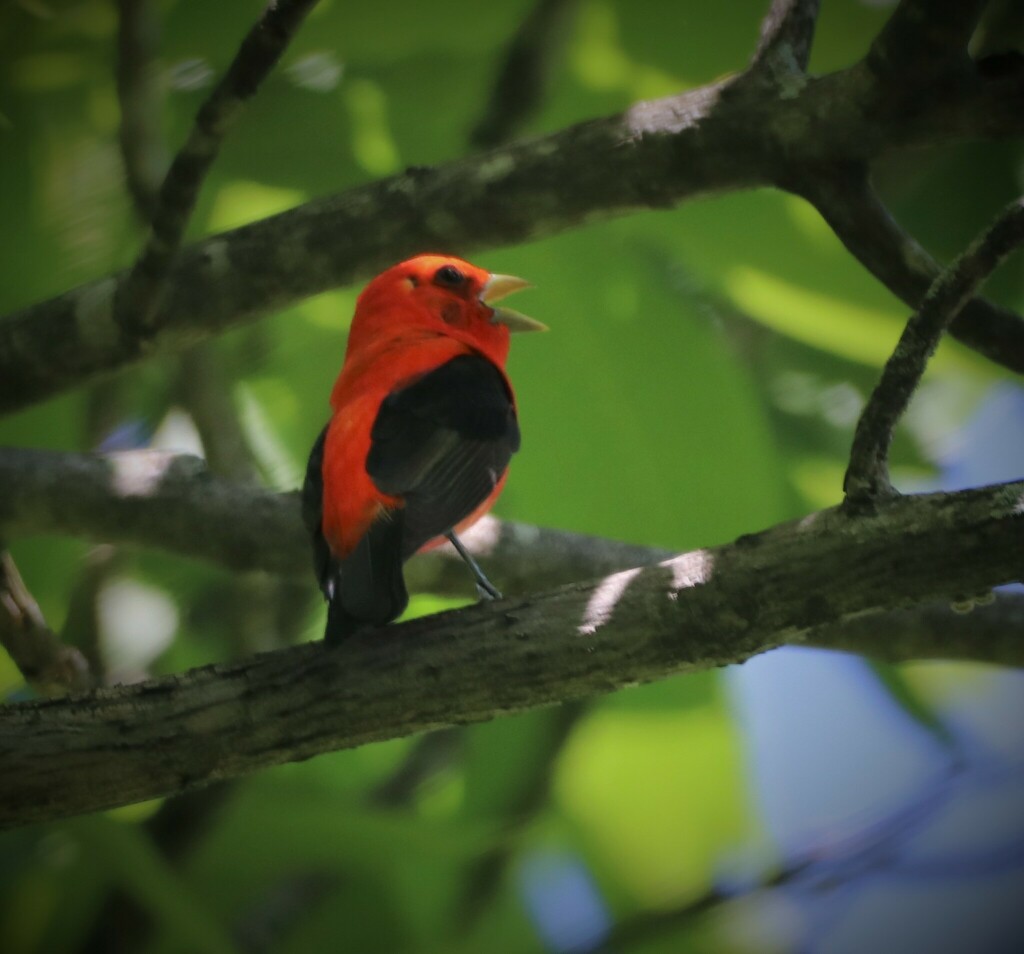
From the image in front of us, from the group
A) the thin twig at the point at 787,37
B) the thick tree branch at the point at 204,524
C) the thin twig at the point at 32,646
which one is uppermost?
the thin twig at the point at 787,37

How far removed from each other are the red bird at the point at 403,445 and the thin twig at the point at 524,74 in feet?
3.79

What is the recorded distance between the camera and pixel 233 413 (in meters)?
3.89

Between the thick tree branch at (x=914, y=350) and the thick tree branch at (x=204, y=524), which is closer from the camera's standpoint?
the thick tree branch at (x=914, y=350)

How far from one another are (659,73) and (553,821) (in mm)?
2561

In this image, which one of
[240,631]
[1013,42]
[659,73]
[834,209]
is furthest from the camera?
[240,631]

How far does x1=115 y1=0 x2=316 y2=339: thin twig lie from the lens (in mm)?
2193

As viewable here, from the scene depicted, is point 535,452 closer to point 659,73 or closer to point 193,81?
point 659,73

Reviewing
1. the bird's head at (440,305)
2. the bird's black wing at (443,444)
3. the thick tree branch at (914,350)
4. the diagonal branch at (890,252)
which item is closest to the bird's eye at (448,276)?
the bird's head at (440,305)

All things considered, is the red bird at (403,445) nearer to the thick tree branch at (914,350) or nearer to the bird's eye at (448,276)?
the bird's eye at (448,276)

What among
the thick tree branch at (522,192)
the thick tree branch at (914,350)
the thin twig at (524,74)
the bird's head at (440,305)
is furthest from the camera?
the thin twig at (524,74)

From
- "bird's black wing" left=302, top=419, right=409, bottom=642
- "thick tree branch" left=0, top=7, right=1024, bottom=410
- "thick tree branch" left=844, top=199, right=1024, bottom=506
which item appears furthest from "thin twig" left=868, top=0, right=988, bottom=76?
"bird's black wing" left=302, top=419, right=409, bottom=642

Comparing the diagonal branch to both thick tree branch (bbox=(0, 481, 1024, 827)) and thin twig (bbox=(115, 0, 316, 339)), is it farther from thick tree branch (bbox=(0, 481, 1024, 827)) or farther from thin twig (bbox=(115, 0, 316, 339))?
thin twig (bbox=(115, 0, 316, 339))

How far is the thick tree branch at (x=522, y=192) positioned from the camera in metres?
2.49

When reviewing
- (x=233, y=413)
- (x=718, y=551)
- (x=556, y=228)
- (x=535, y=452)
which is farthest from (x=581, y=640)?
(x=233, y=413)
